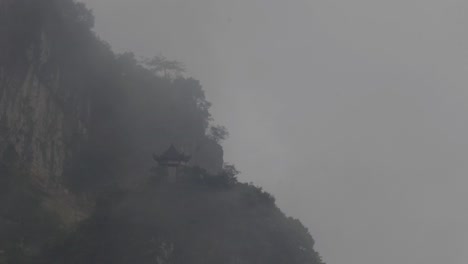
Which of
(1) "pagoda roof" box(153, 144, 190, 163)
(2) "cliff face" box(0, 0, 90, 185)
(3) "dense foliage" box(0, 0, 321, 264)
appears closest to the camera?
(3) "dense foliage" box(0, 0, 321, 264)

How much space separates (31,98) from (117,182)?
9.09m

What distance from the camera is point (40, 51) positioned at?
151 ft

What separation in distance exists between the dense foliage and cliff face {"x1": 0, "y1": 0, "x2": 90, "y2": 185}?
0.33 feet

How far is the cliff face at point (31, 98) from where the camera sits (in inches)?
1677

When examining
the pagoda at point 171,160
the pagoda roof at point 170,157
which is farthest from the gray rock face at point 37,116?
the pagoda at point 171,160

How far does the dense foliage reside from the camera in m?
40.2

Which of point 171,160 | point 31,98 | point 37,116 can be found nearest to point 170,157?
point 171,160

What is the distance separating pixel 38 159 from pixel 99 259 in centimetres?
809

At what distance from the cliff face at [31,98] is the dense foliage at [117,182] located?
0.10 meters

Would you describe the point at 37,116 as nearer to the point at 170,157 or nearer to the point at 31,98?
the point at 31,98

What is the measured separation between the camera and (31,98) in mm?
44469

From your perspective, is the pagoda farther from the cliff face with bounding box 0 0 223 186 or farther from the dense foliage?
the cliff face with bounding box 0 0 223 186

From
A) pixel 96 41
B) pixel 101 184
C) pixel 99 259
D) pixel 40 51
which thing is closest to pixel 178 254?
pixel 99 259

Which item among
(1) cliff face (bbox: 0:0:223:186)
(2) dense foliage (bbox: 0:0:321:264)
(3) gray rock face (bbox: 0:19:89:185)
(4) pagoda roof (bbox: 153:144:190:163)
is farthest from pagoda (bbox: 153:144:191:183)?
(3) gray rock face (bbox: 0:19:89:185)
